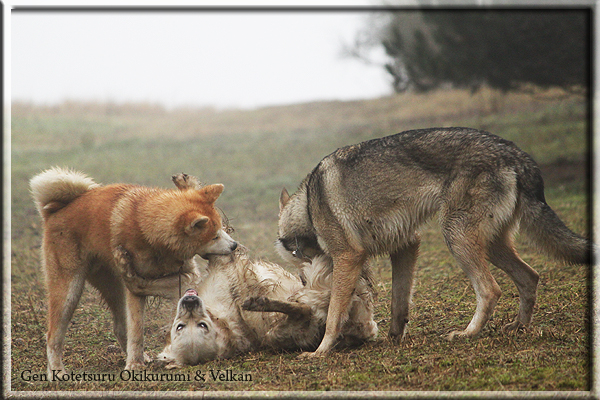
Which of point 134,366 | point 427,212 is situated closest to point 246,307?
point 134,366

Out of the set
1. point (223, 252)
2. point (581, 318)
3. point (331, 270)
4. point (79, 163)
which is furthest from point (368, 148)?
point (79, 163)

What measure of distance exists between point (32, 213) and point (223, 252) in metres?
10.5

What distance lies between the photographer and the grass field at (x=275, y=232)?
14.4 ft

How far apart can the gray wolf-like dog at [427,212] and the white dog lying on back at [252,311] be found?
0.24 meters

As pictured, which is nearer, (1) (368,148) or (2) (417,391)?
(2) (417,391)

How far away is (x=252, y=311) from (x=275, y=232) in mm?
6275

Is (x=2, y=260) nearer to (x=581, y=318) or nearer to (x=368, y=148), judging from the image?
(x=368, y=148)

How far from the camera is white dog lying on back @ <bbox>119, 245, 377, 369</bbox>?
5109 mm

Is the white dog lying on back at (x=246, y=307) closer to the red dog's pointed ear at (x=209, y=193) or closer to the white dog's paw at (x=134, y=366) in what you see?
the white dog's paw at (x=134, y=366)

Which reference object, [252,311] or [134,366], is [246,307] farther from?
[134,366]

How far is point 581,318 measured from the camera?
211 inches

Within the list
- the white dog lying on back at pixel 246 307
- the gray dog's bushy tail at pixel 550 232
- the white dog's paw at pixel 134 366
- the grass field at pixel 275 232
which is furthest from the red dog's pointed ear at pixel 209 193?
the gray dog's bushy tail at pixel 550 232

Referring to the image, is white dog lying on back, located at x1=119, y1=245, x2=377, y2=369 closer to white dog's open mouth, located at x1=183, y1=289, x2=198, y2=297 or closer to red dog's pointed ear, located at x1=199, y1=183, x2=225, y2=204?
white dog's open mouth, located at x1=183, y1=289, x2=198, y2=297

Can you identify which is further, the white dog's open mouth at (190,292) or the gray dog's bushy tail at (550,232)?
the white dog's open mouth at (190,292)
